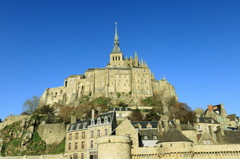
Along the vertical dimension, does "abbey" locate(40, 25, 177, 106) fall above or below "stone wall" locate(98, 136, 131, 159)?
above

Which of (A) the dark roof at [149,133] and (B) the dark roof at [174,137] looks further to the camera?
(A) the dark roof at [149,133]

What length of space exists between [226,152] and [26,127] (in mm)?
36162

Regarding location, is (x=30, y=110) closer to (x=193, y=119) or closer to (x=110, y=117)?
(x=110, y=117)

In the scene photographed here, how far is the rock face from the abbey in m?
29.6

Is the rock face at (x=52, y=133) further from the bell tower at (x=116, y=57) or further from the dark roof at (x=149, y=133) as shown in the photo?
the bell tower at (x=116, y=57)

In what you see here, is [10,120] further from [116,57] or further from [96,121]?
[116,57]

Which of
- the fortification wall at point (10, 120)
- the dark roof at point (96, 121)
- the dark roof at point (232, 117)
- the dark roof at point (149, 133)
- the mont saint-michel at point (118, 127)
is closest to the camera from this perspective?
the mont saint-michel at point (118, 127)

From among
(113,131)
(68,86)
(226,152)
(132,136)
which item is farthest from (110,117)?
(68,86)

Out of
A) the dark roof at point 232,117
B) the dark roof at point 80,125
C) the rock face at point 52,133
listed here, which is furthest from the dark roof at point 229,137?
the dark roof at point 232,117

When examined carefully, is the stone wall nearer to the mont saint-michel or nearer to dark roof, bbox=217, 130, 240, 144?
the mont saint-michel

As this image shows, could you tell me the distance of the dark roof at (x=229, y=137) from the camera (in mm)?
32500

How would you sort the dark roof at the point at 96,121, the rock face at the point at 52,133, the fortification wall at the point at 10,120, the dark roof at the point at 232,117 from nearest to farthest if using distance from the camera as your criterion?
1. the dark roof at the point at 96,121
2. the rock face at the point at 52,133
3. the fortification wall at the point at 10,120
4. the dark roof at the point at 232,117

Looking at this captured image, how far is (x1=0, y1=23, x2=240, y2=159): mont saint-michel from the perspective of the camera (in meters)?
28.9

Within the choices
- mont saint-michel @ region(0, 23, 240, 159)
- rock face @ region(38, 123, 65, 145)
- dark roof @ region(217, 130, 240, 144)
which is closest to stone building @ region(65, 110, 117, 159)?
mont saint-michel @ region(0, 23, 240, 159)
